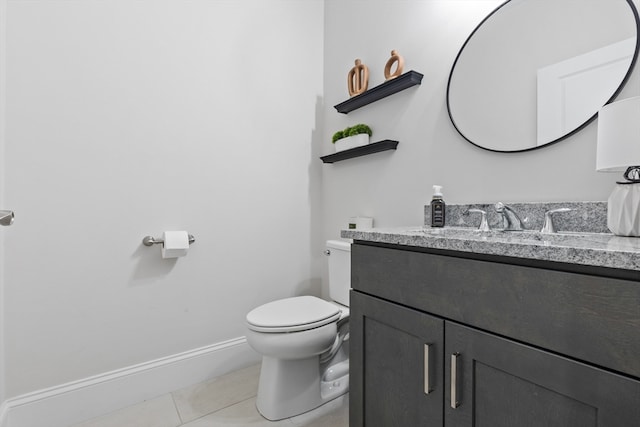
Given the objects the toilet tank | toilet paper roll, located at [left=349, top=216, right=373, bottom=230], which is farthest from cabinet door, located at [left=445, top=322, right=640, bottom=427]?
toilet paper roll, located at [left=349, top=216, right=373, bottom=230]

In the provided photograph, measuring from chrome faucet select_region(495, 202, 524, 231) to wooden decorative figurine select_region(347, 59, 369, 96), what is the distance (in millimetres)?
1028

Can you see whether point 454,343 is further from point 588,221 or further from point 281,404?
point 281,404

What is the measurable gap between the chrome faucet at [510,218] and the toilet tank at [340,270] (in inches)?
29.8

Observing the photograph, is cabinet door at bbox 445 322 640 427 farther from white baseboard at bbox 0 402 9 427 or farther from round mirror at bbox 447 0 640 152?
white baseboard at bbox 0 402 9 427

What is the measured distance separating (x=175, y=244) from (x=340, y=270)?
2.81 ft

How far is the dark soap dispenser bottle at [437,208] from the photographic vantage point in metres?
1.36

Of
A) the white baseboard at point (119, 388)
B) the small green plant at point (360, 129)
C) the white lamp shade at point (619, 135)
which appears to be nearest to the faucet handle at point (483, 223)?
the white lamp shade at point (619, 135)

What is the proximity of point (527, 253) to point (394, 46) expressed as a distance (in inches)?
55.3

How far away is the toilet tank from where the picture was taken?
1.69m

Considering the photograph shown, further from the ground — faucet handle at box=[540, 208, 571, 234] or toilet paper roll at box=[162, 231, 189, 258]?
faucet handle at box=[540, 208, 571, 234]

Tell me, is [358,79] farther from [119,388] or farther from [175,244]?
[119,388]

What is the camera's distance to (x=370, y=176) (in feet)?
5.94

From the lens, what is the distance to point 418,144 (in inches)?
60.7

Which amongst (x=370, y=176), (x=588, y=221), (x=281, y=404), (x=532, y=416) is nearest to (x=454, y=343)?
(x=532, y=416)
